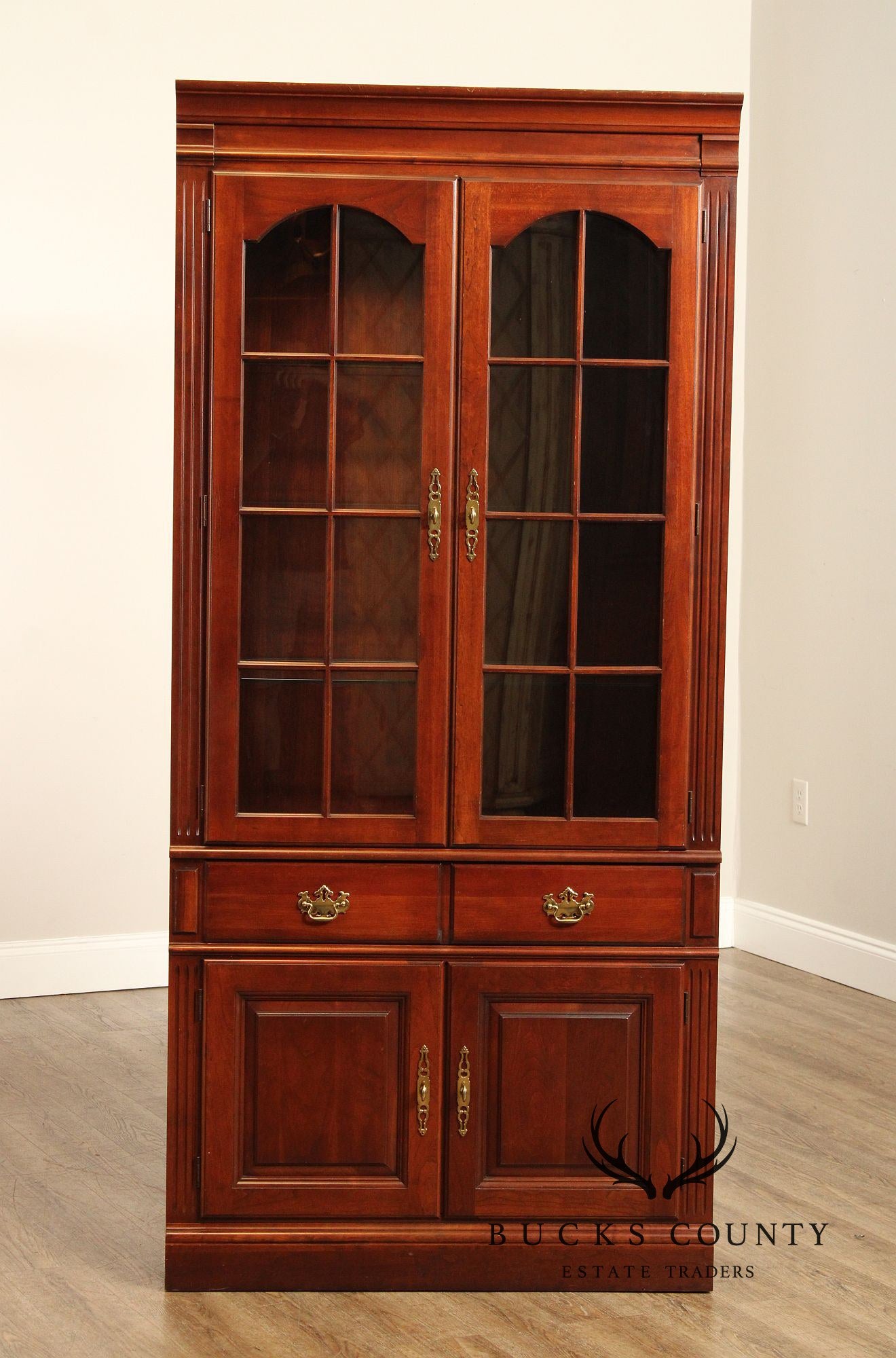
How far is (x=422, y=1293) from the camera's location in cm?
237

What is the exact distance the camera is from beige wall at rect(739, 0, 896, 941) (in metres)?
4.23

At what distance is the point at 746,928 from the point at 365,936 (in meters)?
2.79

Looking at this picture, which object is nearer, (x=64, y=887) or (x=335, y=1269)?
(x=335, y=1269)

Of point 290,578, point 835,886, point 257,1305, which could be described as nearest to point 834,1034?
point 835,886

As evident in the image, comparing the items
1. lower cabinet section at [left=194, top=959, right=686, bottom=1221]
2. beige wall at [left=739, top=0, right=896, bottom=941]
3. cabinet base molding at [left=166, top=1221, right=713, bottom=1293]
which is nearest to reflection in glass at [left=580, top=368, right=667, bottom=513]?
lower cabinet section at [left=194, top=959, right=686, bottom=1221]

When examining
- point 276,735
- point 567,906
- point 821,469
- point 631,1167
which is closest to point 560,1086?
point 631,1167

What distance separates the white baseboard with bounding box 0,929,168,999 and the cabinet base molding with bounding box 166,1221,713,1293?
6.26ft

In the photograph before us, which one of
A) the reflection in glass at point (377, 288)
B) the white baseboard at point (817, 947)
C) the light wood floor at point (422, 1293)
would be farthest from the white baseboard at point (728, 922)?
the reflection in glass at point (377, 288)

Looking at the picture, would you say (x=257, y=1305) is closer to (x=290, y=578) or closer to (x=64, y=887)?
(x=290, y=578)

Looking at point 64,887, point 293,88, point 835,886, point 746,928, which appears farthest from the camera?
point 746,928

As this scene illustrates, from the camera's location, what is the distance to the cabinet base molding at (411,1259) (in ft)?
7.76

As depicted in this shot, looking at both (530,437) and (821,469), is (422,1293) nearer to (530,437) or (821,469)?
(530,437)

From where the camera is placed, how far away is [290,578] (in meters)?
2.35

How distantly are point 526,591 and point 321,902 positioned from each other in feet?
2.13
